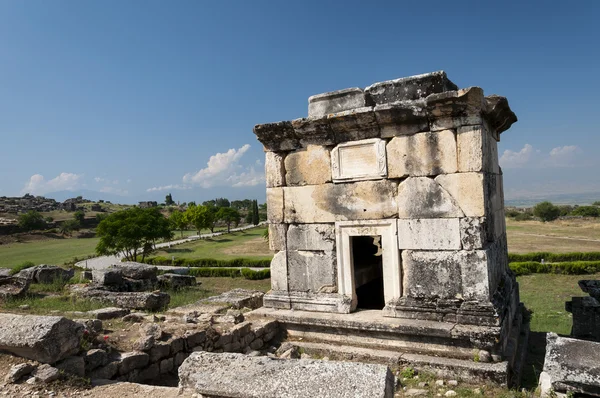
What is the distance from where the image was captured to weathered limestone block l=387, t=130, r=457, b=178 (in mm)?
6477

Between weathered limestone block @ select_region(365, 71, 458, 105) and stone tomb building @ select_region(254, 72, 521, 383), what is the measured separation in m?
0.02

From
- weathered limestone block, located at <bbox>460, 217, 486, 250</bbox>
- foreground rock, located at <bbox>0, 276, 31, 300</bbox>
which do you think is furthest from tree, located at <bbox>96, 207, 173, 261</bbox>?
weathered limestone block, located at <bbox>460, 217, 486, 250</bbox>

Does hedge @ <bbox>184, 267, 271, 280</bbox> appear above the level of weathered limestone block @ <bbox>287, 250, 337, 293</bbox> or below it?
below

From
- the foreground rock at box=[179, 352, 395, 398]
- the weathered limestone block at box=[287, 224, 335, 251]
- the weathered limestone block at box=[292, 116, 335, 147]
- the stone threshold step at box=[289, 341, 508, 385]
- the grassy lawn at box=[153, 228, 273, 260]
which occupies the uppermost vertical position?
the weathered limestone block at box=[292, 116, 335, 147]

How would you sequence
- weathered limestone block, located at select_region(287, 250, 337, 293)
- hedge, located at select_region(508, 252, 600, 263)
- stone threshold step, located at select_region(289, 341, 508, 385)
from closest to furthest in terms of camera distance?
stone threshold step, located at select_region(289, 341, 508, 385) < weathered limestone block, located at select_region(287, 250, 337, 293) < hedge, located at select_region(508, 252, 600, 263)

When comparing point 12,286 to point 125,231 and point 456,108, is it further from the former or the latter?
point 125,231

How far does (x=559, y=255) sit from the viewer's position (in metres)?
24.2

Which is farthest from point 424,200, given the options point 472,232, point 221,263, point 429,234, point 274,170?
point 221,263

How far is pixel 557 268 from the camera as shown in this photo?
2214 centimetres

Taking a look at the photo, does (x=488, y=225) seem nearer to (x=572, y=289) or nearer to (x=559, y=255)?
(x=572, y=289)

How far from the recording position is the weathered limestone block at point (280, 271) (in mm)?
7875

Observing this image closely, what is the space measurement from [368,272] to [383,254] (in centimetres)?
164

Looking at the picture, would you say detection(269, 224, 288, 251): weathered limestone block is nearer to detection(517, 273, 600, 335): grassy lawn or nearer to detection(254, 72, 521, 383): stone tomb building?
detection(254, 72, 521, 383): stone tomb building

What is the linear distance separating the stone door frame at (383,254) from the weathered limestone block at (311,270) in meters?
0.16
